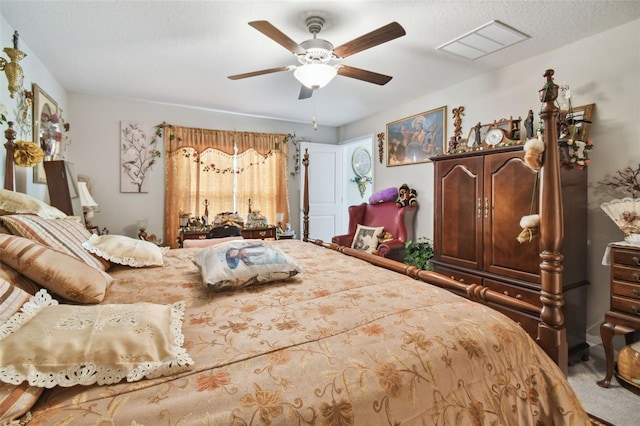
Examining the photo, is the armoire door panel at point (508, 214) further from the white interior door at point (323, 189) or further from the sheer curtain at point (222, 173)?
the sheer curtain at point (222, 173)

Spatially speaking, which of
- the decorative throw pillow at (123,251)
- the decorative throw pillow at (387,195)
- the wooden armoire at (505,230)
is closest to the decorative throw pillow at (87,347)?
the decorative throw pillow at (123,251)

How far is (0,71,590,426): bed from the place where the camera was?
696 mm

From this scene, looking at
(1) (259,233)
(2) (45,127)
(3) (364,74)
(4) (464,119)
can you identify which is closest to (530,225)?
(3) (364,74)

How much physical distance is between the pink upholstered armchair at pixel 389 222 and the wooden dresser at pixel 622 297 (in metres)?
2.03

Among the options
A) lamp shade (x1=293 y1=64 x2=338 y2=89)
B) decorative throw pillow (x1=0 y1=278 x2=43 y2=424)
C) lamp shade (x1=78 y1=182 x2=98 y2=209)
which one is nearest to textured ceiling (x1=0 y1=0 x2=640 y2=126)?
A: lamp shade (x1=293 y1=64 x2=338 y2=89)

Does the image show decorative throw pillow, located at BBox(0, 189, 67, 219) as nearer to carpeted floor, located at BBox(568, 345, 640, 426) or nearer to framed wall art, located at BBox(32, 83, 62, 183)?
framed wall art, located at BBox(32, 83, 62, 183)

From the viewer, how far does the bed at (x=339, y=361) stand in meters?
0.70

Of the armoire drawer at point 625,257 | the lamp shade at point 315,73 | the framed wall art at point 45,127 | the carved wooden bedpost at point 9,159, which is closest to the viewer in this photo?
the armoire drawer at point 625,257

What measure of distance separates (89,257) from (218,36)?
195 centimetres

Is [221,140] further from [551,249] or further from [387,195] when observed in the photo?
[551,249]

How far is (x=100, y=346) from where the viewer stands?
775 mm

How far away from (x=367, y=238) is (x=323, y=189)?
1.65 meters

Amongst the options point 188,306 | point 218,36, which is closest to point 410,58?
point 218,36

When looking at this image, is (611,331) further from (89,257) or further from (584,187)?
(89,257)
